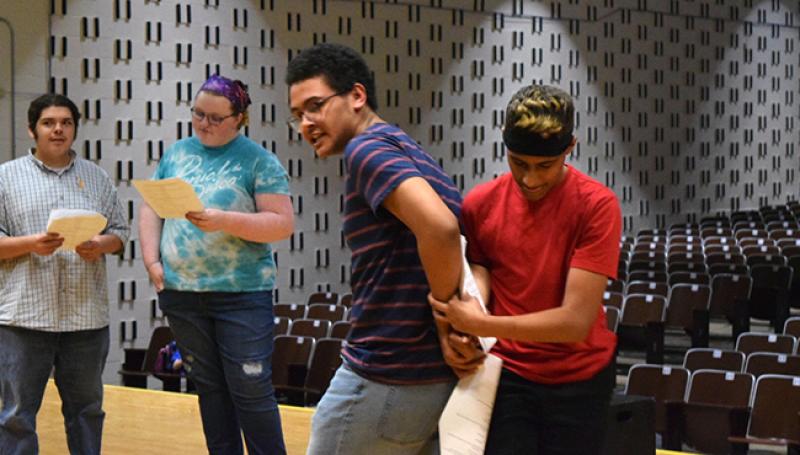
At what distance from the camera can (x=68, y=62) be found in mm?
10664

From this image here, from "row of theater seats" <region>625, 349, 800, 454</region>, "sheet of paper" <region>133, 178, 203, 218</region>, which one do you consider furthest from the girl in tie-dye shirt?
"row of theater seats" <region>625, 349, 800, 454</region>

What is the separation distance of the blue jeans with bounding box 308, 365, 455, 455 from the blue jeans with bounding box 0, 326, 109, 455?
5.87 ft

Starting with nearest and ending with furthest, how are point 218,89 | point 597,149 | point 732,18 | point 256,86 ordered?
point 218,89, point 256,86, point 597,149, point 732,18

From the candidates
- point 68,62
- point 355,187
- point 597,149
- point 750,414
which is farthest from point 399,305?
point 597,149

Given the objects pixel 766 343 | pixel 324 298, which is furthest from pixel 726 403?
pixel 324 298

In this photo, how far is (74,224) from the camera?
345 centimetres

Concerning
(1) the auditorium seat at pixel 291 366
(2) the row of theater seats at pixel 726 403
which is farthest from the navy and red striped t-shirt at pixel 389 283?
(1) the auditorium seat at pixel 291 366

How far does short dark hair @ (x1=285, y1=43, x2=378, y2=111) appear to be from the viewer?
2094 mm

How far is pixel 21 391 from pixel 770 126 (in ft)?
55.6

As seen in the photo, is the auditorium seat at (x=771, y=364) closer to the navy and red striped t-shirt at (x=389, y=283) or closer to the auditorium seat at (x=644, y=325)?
the auditorium seat at (x=644, y=325)

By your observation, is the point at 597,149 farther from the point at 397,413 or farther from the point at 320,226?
the point at 397,413

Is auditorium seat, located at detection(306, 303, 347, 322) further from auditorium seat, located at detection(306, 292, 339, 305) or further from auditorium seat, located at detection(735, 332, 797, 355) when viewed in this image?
auditorium seat, located at detection(735, 332, 797, 355)

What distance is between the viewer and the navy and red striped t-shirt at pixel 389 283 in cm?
201

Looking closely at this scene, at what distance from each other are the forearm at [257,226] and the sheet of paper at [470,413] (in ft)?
4.57
